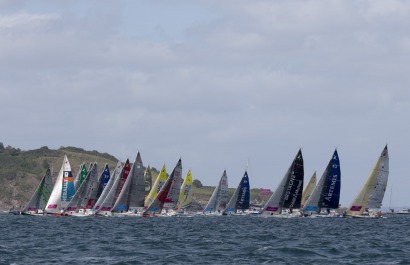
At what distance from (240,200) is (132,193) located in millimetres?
30216

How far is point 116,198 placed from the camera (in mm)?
127875

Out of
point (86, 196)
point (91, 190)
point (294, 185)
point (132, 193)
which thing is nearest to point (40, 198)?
point (86, 196)

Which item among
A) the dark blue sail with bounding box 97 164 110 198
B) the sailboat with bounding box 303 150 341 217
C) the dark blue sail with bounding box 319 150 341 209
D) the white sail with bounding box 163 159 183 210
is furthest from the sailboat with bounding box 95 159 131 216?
the dark blue sail with bounding box 319 150 341 209

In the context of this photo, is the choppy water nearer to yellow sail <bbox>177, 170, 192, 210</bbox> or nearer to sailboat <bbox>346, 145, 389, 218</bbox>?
sailboat <bbox>346, 145, 389, 218</bbox>

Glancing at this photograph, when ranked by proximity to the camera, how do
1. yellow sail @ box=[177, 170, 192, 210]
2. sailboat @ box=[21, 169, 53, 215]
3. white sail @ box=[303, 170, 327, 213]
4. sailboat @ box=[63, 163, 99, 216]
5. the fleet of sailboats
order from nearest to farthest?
1. the fleet of sailboats
2. white sail @ box=[303, 170, 327, 213]
3. sailboat @ box=[63, 163, 99, 216]
4. sailboat @ box=[21, 169, 53, 215]
5. yellow sail @ box=[177, 170, 192, 210]

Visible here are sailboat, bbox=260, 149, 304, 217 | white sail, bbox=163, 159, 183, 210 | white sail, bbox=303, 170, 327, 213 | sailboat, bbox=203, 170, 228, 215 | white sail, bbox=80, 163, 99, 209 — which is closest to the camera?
sailboat, bbox=260, 149, 304, 217

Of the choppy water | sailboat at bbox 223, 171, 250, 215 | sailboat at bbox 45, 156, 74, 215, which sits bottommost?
the choppy water

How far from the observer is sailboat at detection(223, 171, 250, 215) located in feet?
499

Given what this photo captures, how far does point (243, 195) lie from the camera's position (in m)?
152

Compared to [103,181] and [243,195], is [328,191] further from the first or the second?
[103,181]

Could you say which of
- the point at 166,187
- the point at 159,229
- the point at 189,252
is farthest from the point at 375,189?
the point at 189,252

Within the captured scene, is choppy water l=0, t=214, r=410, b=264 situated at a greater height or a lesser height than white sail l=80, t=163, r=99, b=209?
lesser

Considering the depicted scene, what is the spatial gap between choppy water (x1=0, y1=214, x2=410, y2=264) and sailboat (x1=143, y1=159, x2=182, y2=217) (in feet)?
120

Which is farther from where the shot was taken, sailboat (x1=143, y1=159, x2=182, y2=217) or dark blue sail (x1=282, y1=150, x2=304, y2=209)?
sailboat (x1=143, y1=159, x2=182, y2=217)
